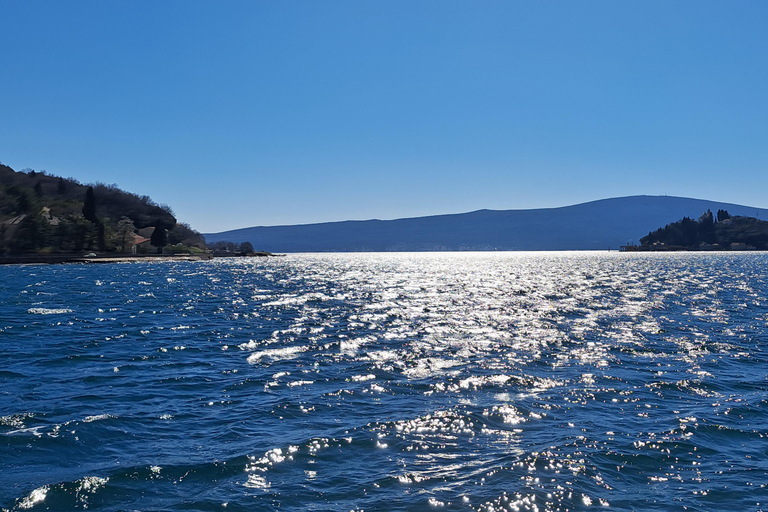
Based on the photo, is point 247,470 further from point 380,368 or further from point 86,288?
point 86,288

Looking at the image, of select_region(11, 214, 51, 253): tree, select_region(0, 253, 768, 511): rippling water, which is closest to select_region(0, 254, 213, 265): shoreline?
select_region(11, 214, 51, 253): tree

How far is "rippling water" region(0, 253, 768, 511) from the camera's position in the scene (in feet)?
38.1

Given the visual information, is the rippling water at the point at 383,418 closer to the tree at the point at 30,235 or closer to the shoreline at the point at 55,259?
the shoreline at the point at 55,259

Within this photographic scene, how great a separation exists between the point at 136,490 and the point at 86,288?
68.9 metres

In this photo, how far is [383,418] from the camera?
16.7m

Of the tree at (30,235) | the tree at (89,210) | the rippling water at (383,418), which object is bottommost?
the rippling water at (383,418)

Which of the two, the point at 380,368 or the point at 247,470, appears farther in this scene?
the point at 380,368

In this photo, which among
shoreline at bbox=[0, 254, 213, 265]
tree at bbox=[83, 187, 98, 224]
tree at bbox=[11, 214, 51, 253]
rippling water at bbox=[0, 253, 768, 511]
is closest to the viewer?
rippling water at bbox=[0, 253, 768, 511]

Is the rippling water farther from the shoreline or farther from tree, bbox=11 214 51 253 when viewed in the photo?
tree, bbox=11 214 51 253

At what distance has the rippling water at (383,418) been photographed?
11.6m

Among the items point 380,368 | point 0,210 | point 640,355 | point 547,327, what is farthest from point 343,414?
point 0,210

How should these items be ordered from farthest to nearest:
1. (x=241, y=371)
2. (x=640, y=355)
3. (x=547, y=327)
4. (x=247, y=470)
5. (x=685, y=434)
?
(x=547, y=327) → (x=640, y=355) → (x=241, y=371) → (x=685, y=434) → (x=247, y=470)

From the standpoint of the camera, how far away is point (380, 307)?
52438 millimetres

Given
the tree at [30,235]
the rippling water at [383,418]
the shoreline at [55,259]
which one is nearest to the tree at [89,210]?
the tree at [30,235]
